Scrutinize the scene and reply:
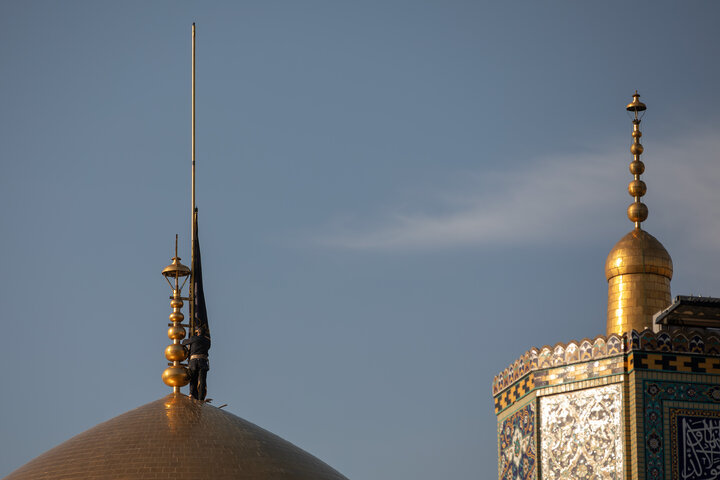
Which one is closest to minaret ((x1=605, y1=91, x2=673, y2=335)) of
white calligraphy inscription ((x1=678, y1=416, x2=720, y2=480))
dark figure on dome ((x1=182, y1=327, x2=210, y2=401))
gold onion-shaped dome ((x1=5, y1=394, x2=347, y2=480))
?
white calligraphy inscription ((x1=678, y1=416, x2=720, y2=480))

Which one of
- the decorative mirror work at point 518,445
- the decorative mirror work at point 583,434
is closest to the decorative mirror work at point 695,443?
the decorative mirror work at point 583,434

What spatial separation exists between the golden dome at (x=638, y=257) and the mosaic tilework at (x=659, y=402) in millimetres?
2018

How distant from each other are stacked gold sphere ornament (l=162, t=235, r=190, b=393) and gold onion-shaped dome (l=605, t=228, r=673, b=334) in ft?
17.2

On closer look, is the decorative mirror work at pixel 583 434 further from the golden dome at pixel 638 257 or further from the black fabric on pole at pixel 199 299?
the black fabric on pole at pixel 199 299

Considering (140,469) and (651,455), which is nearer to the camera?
(651,455)

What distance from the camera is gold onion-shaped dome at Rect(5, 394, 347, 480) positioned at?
1903 cm

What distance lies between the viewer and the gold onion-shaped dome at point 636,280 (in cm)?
1836

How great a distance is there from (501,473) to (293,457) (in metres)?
2.62

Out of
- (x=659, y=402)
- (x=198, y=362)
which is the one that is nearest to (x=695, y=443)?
(x=659, y=402)

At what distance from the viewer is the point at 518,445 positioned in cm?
1802

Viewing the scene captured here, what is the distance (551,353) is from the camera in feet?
58.2

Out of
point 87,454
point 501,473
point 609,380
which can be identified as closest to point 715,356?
point 609,380

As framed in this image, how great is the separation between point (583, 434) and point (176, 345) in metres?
6.09

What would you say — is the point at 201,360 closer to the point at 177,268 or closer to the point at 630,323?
the point at 177,268
